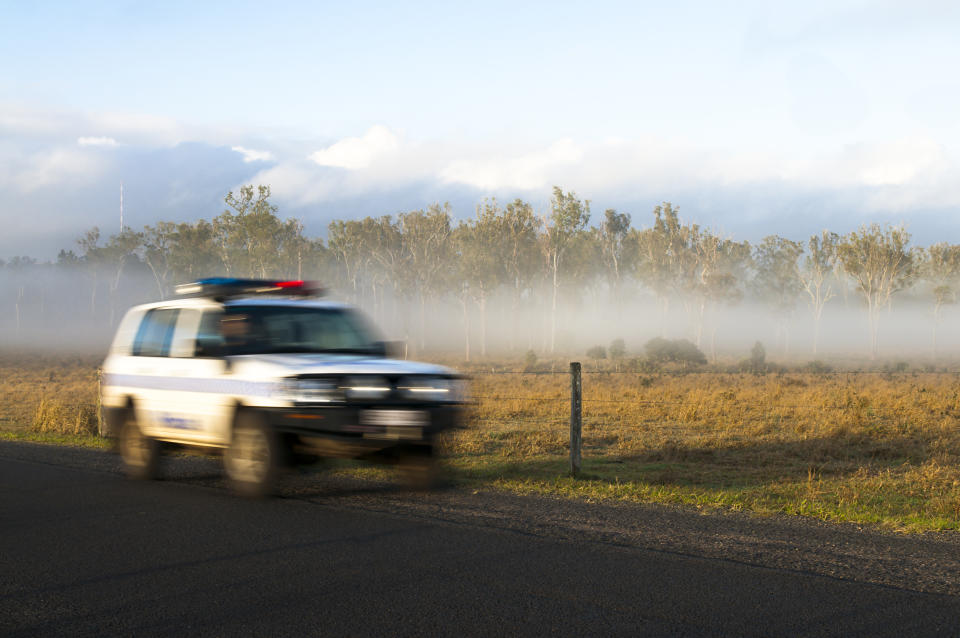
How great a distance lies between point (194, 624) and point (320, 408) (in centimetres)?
379

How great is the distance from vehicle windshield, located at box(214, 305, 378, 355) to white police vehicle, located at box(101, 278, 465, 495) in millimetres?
13

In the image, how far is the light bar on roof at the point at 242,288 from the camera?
995cm

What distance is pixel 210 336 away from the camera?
980cm

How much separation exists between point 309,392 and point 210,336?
176 centimetres

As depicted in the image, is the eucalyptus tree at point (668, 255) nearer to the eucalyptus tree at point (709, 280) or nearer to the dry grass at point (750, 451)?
the eucalyptus tree at point (709, 280)

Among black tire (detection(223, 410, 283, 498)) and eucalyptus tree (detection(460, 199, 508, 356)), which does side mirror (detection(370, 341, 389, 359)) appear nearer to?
black tire (detection(223, 410, 283, 498))

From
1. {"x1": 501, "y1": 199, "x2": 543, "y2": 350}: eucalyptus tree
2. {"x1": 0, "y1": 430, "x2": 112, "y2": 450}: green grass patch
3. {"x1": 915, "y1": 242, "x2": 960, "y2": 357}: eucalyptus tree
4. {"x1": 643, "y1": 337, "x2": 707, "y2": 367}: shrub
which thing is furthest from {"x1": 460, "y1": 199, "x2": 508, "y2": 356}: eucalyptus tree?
{"x1": 0, "y1": 430, "x2": 112, "y2": 450}: green grass patch

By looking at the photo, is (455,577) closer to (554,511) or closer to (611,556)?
(611,556)

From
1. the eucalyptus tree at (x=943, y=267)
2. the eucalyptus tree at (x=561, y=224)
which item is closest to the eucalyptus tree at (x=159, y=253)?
the eucalyptus tree at (x=561, y=224)

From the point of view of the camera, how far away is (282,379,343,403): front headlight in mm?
8695

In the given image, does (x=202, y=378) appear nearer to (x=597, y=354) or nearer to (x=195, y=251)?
(x=597, y=354)

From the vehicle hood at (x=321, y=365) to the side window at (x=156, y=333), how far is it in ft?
4.84

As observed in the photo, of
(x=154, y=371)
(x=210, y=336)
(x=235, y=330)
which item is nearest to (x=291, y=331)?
(x=235, y=330)

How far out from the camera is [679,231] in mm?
83875
